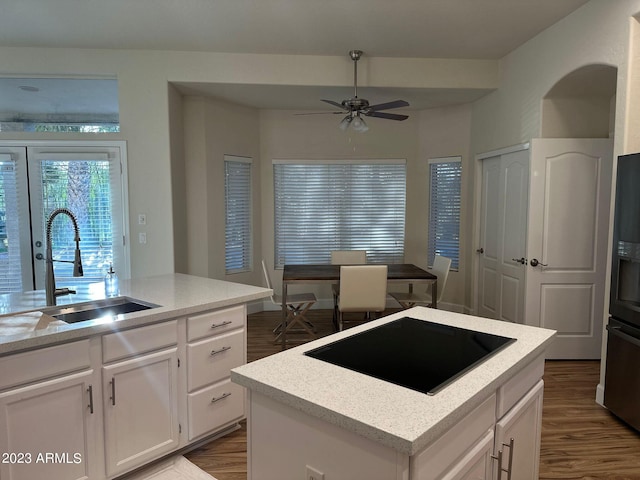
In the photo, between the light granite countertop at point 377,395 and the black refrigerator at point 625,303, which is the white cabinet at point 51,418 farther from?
the black refrigerator at point 625,303

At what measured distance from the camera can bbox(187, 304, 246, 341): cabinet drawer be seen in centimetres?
231

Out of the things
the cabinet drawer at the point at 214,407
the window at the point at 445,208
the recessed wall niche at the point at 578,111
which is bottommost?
the cabinet drawer at the point at 214,407

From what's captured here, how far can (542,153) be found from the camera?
12.1ft

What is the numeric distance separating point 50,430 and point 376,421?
1608 millimetres

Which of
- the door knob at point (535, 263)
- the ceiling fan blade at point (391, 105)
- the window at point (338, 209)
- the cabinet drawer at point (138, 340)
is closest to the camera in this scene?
the cabinet drawer at point (138, 340)

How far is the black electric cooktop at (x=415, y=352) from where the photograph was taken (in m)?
1.27

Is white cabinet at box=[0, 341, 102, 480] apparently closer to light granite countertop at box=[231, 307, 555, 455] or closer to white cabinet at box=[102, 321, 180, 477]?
white cabinet at box=[102, 321, 180, 477]

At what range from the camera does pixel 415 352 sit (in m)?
1.48

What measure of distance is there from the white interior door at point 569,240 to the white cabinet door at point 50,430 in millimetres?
3586

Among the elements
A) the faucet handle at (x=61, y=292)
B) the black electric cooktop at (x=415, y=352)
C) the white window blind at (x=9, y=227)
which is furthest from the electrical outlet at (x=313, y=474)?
the white window blind at (x=9, y=227)

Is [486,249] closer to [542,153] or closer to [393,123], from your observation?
[542,153]

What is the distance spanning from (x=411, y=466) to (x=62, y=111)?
4709 millimetres

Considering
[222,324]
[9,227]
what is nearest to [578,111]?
[222,324]

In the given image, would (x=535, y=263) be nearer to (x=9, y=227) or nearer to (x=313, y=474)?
(x=313, y=474)
